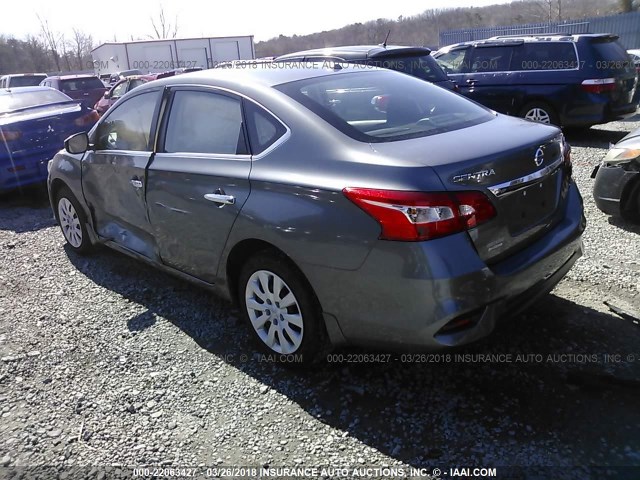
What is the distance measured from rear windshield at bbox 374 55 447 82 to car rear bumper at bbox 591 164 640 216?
3643 millimetres

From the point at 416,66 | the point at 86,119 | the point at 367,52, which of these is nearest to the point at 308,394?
the point at 367,52

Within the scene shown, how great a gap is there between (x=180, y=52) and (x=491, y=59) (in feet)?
116

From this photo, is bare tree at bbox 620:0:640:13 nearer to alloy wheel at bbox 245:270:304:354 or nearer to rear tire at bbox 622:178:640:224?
rear tire at bbox 622:178:640:224

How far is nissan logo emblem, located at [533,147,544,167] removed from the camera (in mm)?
2666

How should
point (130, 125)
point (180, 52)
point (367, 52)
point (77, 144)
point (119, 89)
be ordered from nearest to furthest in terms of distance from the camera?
1. point (130, 125)
2. point (77, 144)
3. point (367, 52)
4. point (119, 89)
5. point (180, 52)

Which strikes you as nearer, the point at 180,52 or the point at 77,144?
the point at 77,144

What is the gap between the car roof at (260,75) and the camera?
322 centimetres

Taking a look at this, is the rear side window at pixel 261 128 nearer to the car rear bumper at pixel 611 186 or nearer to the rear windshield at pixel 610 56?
the car rear bumper at pixel 611 186

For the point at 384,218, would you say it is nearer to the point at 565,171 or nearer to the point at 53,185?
the point at 565,171

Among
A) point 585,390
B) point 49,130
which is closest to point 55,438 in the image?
point 585,390

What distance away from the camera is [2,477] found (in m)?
2.51

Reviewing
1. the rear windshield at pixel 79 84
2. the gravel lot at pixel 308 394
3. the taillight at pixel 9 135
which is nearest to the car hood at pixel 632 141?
the gravel lot at pixel 308 394

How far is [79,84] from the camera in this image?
1688 cm

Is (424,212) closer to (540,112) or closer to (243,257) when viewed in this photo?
(243,257)
